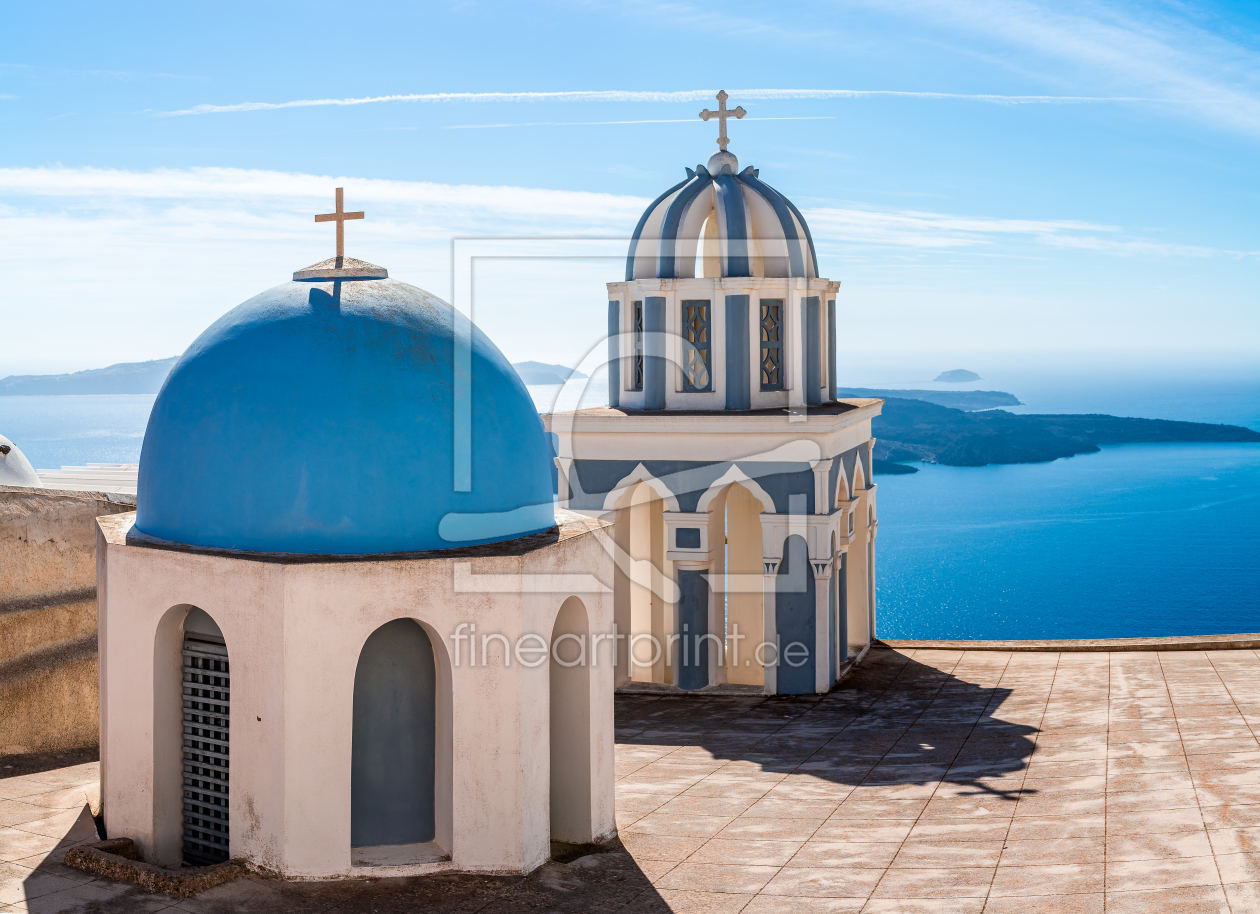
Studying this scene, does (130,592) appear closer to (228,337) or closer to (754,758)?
(228,337)

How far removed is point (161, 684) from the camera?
8859mm

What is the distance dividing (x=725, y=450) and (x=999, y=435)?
95510 mm

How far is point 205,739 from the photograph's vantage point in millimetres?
Answer: 8938

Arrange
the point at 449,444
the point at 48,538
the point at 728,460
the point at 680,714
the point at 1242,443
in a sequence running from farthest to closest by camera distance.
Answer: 1. the point at 1242,443
2. the point at 728,460
3. the point at 680,714
4. the point at 48,538
5. the point at 449,444

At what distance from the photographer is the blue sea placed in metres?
49.8

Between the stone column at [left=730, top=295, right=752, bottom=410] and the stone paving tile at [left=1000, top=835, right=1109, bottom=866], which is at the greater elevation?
the stone column at [left=730, top=295, right=752, bottom=410]

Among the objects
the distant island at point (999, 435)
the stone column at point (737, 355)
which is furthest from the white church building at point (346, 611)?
the distant island at point (999, 435)

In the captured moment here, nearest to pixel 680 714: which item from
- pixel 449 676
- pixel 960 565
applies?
pixel 449 676

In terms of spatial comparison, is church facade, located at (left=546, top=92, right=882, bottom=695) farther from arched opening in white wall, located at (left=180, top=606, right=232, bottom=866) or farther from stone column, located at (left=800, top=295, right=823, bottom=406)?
arched opening in white wall, located at (left=180, top=606, right=232, bottom=866)

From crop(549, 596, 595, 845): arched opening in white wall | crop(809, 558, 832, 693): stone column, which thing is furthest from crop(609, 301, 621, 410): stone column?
crop(549, 596, 595, 845): arched opening in white wall

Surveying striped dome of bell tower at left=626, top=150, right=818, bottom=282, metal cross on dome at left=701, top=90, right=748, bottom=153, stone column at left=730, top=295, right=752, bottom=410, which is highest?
metal cross on dome at left=701, top=90, right=748, bottom=153

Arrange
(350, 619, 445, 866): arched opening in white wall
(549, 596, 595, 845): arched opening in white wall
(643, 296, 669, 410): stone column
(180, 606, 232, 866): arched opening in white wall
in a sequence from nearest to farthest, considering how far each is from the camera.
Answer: (350, 619, 445, 866): arched opening in white wall < (180, 606, 232, 866): arched opening in white wall < (549, 596, 595, 845): arched opening in white wall < (643, 296, 669, 410): stone column

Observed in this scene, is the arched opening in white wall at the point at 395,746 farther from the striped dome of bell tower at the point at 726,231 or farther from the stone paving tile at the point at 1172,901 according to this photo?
the striped dome of bell tower at the point at 726,231

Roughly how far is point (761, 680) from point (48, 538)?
34.4ft
